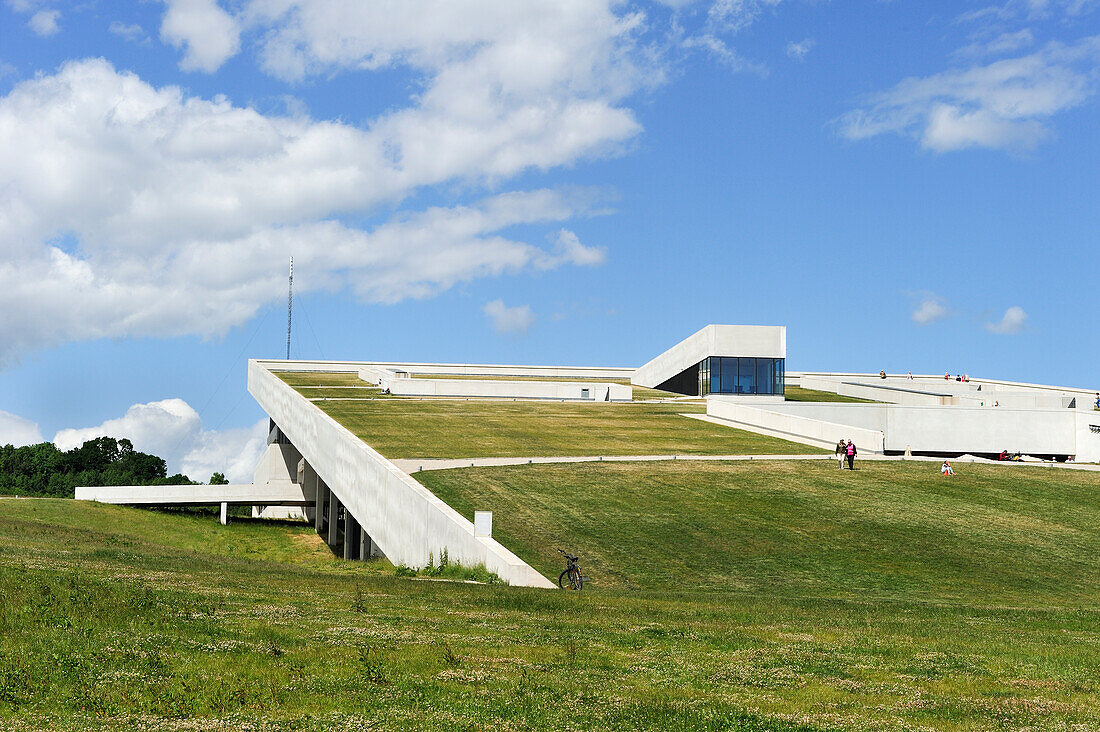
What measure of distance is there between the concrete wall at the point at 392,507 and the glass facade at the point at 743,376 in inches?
1277

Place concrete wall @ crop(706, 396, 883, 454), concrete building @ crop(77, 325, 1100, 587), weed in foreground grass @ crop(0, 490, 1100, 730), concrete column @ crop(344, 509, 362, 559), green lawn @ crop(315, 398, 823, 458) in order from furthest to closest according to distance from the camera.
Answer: concrete wall @ crop(706, 396, 883, 454), concrete column @ crop(344, 509, 362, 559), green lawn @ crop(315, 398, 823, 458), concrete building @ crop(77, 325, 1100, 587), weed in foreground grass @ crop(0, 490, 1100, 730)

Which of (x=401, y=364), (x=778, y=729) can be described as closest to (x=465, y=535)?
(x=778, y=729)

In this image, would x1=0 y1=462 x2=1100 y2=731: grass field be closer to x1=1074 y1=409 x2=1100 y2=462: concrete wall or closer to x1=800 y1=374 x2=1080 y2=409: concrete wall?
x1=1074 y1=409 x2=1100 y2=462: concrete wall

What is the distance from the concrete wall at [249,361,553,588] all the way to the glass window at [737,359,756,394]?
33807mm

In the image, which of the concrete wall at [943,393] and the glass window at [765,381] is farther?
the glass window at [765,381]

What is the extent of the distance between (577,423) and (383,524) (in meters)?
22.7

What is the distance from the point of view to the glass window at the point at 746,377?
74.6 meters

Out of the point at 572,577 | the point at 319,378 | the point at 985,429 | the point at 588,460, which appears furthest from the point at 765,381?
the point at 572,577

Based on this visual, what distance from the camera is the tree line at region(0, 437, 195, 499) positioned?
111 m

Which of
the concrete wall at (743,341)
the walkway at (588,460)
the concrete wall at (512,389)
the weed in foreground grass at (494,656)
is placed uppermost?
the concrete wall at (743,341)

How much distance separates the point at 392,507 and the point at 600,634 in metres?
20.1

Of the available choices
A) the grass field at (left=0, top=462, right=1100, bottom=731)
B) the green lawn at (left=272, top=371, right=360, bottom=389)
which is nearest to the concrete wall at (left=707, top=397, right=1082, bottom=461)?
the grass field at (left=0, top=462, right=1100, bottom=731)

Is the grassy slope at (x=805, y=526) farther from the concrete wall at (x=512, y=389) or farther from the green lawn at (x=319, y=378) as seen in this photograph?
the green lawn at (x=319, y=378)

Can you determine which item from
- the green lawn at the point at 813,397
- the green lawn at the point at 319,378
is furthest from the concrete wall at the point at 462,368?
the green lawn at the point at 813,397
